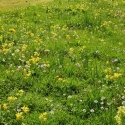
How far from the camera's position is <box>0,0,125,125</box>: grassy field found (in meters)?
7.91

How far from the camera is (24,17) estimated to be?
16281mm

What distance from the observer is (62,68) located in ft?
33.9

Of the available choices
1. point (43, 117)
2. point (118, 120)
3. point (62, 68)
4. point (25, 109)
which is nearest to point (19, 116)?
point (25, 109)

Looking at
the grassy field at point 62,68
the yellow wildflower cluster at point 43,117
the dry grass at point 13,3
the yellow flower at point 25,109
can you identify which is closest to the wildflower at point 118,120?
the grassy field at point 62,68

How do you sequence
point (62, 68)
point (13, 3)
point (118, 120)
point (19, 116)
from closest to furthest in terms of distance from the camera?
point (118, 120)
point (19, 116)
point (62, 68)
point (13, 3)

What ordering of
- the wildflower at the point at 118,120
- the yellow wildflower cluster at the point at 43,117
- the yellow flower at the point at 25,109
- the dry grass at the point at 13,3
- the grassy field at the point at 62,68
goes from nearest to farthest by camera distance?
the wildflower at the point at 118,120, the yellow wildflower cluster at the point at 43,117, the yellow flower at the point at 25,109, the grassy field at the point at 62,68, the dry grass at the point at 13,3

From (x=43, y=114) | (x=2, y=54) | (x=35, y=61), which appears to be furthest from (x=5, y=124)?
(x=2, y=54)

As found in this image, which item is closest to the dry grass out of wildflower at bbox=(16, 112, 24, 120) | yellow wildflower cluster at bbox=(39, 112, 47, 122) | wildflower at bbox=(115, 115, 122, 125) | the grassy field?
the grassy field

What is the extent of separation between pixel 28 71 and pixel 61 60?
1.46 metres

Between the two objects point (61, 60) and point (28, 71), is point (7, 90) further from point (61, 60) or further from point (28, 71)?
point (61, 60)

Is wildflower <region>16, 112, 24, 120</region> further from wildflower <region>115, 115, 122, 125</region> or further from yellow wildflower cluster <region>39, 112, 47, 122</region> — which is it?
wildflower <region>115, 115, 122, 125</region>

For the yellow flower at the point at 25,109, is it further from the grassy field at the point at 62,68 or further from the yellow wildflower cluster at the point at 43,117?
the yellow wildflower cluster at the point at 43,117

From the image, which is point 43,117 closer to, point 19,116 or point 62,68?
point 19,116

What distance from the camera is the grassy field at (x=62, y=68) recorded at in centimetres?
791
